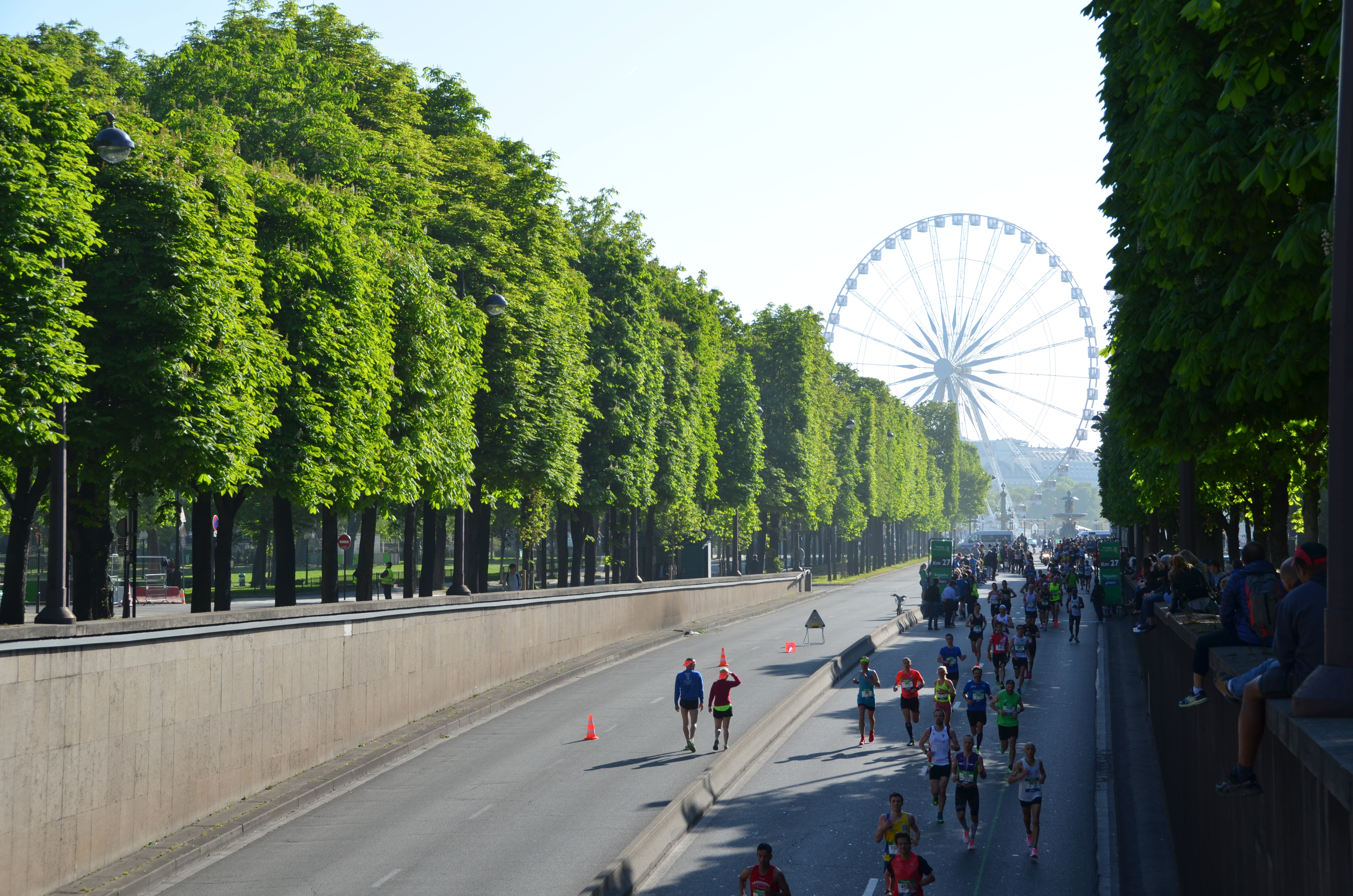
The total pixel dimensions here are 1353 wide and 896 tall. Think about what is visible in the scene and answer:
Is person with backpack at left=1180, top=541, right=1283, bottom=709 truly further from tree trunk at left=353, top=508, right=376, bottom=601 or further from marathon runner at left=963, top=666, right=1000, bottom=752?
tree trunk at left=353, top=508, right=376, bottom=601

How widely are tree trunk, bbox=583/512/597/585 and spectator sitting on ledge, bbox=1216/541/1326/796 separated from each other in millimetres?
48659

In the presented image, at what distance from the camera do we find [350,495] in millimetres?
34000

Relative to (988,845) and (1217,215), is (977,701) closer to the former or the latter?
(988,845)

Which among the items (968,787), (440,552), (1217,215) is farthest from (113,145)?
(440,552)

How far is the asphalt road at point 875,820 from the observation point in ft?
56.3

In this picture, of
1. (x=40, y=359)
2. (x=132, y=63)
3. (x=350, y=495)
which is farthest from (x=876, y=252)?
(x=40, y=359)

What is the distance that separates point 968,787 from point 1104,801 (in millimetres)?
4264

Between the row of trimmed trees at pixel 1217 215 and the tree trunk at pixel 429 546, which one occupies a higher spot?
the row of trimmed trees at pixel 1217 215

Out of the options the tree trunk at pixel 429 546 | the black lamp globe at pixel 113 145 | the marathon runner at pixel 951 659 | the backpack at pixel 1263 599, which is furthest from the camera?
the tree trunk at pixel 429 546

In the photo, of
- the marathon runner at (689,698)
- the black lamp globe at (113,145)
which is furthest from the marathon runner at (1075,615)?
the black lamp globe at (113,145)

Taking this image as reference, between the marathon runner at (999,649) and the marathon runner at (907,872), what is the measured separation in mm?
20511

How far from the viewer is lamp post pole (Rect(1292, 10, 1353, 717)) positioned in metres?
7.39

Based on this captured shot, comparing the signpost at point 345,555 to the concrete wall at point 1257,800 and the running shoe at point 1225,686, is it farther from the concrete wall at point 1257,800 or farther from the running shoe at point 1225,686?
the running shoe at point 1225,686

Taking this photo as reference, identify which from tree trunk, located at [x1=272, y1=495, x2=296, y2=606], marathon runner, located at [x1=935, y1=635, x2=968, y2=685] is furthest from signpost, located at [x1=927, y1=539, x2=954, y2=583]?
marathon runner, located at [x1=935, y1=635, x2=968, y2=685]
